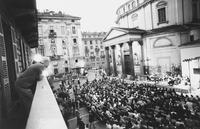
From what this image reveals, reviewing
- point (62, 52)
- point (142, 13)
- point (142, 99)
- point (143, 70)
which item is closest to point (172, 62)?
point (143, 70)

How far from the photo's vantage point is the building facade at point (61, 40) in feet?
147

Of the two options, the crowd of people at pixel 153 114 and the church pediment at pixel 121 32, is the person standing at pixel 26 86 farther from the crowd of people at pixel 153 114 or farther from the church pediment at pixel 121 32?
the church pediment at pixel 121 32

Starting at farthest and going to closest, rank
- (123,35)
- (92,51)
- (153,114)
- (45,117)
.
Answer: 1. (92,51)
2. (123,35)
3. (153,114)
4. (45,117)

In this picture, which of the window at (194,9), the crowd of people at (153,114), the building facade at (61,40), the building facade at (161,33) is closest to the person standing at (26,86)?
the crowd of people at (153,114)

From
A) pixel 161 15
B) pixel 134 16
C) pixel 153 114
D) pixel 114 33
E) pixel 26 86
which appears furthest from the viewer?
pixel 134 16

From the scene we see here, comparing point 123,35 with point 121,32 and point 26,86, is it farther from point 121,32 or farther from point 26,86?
point 26,86

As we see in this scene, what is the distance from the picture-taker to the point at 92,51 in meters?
75.9

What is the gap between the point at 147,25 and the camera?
3247cm

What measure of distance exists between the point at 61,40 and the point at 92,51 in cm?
2992

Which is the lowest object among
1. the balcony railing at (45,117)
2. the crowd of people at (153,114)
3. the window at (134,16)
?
the crowd of people at (153,114)

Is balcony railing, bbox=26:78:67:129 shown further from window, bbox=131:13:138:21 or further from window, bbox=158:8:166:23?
window, bbox=131:13:138:21

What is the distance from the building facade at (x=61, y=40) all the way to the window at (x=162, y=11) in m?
26.5

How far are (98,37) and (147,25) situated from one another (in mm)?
46891

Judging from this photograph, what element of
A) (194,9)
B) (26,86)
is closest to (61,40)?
(194,9)
